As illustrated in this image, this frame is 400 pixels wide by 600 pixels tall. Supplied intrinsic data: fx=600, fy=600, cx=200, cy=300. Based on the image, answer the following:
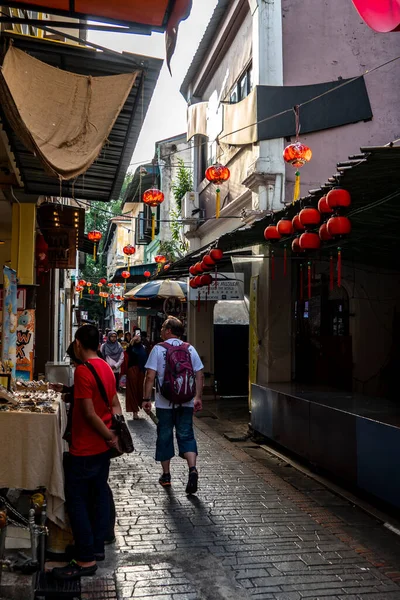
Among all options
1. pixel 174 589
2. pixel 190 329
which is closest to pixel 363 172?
pixel 174 589

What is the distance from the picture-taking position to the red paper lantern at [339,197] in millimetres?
6715

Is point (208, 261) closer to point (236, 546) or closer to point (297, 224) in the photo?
point (297, 224)

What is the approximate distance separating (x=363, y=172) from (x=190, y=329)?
1305 centimetres

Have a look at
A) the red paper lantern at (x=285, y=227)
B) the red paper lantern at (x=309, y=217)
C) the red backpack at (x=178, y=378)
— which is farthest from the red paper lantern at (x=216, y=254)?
the red backpack at (x=178, y=378)

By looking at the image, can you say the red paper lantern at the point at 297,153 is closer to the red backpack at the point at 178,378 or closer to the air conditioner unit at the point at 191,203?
the red backpack at the point at 178,378

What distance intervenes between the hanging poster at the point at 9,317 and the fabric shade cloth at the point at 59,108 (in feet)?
7.98

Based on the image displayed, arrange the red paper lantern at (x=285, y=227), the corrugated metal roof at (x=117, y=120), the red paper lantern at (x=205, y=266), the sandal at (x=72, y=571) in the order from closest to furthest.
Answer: the sandal at (x=72, y=571) < the corrugated metal roof at (x=117, y=120) < the red paper lantern at (x=285, y=227) < the red paper lantern at (x=205, y=266)

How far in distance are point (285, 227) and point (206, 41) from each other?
11.3m

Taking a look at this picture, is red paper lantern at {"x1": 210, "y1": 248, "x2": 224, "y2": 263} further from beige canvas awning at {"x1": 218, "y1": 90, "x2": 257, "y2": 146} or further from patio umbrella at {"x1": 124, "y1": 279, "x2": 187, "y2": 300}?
patio umbrella at {"x1": 124, "y1": 279, "x2": 187, "y2": 300}

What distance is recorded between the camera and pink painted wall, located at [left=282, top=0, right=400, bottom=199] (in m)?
13.3

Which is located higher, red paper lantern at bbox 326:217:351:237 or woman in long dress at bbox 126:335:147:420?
red paper lantern at bbox 326:217:351:237

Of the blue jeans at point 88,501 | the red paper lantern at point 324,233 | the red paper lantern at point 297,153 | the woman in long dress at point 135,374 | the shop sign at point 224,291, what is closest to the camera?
the blue jeans at point 88,501

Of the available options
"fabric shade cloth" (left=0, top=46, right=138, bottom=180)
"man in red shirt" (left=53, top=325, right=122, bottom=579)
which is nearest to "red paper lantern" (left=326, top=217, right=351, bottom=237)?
"fabric shade cloth" (left=0, top=46, right=138, bottom=180)

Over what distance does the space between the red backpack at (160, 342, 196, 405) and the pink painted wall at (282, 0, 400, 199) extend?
7.23 metres
